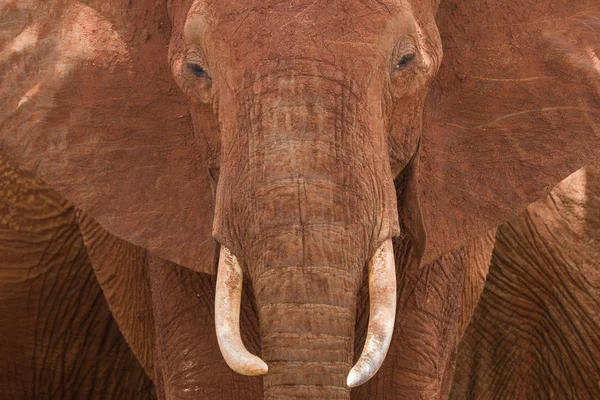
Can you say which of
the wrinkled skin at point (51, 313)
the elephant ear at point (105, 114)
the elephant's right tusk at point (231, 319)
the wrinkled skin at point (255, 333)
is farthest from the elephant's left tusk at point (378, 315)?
the wrinkled skin at point (51, 313)

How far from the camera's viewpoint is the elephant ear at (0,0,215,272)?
6168 millimetres

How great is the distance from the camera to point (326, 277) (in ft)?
17.7

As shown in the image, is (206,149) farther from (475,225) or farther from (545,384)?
(545,384)

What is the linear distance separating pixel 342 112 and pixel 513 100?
0.92 metres

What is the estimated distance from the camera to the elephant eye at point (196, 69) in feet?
19.1

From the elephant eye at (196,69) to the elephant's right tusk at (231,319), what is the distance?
0.49 m

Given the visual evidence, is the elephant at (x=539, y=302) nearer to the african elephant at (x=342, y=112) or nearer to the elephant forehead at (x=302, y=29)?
the african elephant at (x=342, y=112)

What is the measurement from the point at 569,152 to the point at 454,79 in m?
0.37

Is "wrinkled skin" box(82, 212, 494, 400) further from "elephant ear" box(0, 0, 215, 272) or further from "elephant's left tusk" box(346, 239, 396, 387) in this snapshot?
"elephant's left tusk" box(346, 239, 396, 387)

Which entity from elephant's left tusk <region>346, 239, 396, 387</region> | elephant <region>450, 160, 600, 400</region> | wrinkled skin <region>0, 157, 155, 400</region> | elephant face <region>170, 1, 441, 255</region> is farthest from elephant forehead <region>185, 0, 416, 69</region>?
elephant <region>450, 160, 600, 400</region>

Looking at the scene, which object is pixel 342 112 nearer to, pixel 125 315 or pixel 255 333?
pixel 255 333

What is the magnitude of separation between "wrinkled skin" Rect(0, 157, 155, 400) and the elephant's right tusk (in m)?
2.08

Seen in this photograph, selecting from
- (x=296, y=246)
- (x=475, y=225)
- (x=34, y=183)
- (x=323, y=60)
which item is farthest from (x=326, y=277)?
(x=34, y=183)

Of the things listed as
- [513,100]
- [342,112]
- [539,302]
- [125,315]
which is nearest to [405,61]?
[342,112]
